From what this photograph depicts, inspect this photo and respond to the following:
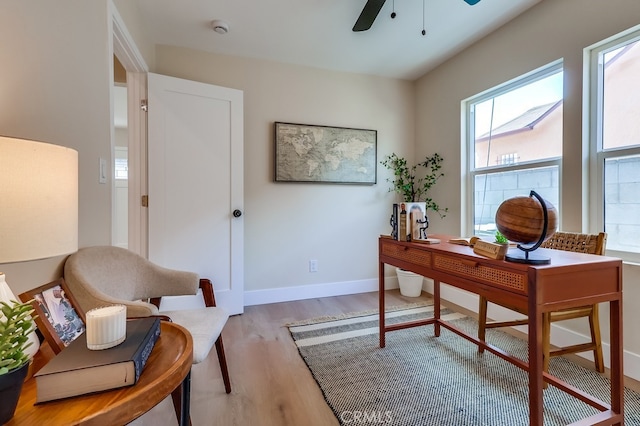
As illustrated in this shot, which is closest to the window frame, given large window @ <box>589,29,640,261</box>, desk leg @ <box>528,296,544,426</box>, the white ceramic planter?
large window @ <box>589,29,640,261</box>

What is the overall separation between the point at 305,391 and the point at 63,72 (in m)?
1.82

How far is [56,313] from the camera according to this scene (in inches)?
37.7

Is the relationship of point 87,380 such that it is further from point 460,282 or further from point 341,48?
point 341,48

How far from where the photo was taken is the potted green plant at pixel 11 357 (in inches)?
21.1

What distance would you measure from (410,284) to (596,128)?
78.1 inches

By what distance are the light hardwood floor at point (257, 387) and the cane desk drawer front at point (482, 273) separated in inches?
35.7

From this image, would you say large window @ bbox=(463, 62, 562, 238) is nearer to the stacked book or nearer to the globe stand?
the globe stand

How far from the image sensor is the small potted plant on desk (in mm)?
3133

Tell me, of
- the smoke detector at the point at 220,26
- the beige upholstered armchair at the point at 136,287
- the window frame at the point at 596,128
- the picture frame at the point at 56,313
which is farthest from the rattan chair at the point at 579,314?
the smoke detector at the point at 220,26

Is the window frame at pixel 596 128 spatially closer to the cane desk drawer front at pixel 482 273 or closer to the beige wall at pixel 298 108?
the beige wall at pixel 298 108

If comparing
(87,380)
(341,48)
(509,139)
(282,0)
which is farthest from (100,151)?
(509,139)

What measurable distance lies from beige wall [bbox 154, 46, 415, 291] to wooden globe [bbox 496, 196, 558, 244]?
213cm

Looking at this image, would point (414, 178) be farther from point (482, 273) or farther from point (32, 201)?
point (32, 201)

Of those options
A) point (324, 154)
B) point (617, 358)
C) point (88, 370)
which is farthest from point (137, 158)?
point (617, 358)
